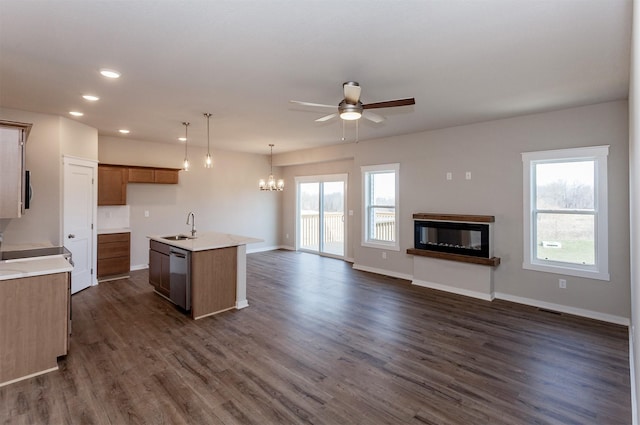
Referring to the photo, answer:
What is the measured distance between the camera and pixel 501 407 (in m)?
2.42

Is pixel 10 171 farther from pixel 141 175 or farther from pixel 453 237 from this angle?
pixel 453 237

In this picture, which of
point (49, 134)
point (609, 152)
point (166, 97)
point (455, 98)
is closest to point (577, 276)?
point (609, 152)

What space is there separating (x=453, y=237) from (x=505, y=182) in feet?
3.74

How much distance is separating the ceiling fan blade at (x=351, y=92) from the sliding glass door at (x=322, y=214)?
4.91m

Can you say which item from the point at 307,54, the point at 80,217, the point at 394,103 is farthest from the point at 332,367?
the point at 80,217

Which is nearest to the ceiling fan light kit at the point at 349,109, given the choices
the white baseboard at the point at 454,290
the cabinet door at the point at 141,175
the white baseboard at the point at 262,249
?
the white baseboard at the point at 454,290

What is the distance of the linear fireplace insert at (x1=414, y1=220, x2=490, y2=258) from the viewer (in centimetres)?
505

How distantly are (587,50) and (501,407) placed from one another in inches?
114

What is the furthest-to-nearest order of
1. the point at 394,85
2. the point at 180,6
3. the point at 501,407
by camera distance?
the point at 394,85 → the point at 501,407 → the point at 180,6

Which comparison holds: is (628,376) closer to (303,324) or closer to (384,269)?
(303,324)

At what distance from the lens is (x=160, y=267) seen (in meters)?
4.88

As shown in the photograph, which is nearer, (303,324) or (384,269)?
(303,324)

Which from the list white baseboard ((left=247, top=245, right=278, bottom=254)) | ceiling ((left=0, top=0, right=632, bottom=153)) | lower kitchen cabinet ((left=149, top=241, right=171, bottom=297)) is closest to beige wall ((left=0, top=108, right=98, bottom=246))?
ceiling ((left=0, top=0, right=632, bottom=153))

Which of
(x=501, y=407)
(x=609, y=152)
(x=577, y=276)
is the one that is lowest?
(x=501, y=407)
